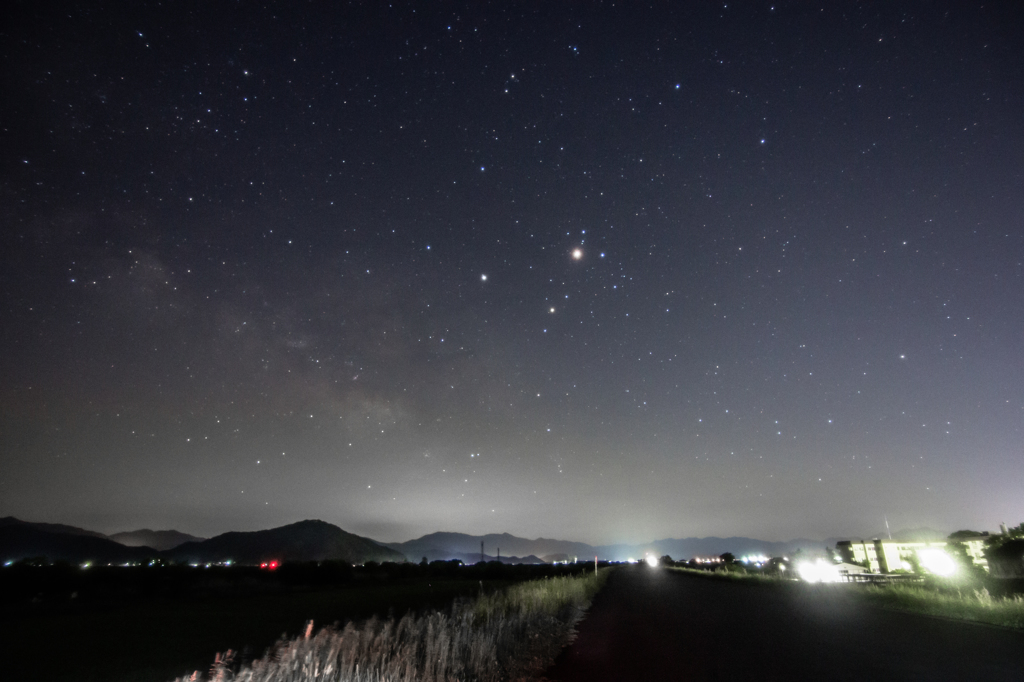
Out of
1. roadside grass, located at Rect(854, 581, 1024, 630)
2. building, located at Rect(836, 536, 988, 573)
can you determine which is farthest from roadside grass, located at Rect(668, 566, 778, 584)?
roadside grass, located at Rect(854, 581, 1024, 630)

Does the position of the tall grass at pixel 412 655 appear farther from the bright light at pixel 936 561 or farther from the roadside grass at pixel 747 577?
the bright light at pixel 936 561

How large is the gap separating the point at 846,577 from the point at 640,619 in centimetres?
3948

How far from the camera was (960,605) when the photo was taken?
13141mm

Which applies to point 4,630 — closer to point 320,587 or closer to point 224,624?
point 224,624

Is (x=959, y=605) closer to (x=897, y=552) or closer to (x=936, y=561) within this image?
(x=936, y=561)

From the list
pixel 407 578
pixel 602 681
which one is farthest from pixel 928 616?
pixel 407 578

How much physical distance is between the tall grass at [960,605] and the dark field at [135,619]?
15210 millimetres

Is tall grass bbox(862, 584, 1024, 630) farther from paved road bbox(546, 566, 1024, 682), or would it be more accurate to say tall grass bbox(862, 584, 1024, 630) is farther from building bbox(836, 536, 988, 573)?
building bbox(836, 536, 988, 573)

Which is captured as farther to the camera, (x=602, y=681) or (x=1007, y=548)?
(x=1007, y=548)

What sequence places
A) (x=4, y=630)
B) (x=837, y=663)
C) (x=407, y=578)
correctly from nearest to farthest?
(x=837, y=663)
(x=4, y=630)
(x=407, y=578)

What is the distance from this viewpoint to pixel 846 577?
142 ft

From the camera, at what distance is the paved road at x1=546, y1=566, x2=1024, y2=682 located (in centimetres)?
723

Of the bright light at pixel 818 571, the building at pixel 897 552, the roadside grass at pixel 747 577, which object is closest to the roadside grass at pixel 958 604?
the roadside grass at pixel 747 577

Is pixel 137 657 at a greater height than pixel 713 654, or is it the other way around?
pixel 713 654
